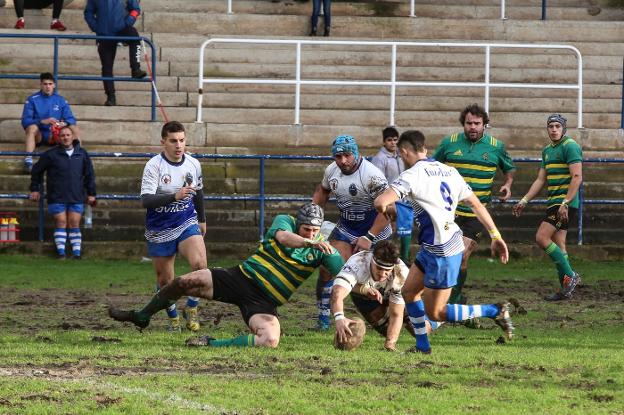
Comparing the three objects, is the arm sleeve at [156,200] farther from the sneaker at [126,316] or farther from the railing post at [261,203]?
the railing post at [261,203]

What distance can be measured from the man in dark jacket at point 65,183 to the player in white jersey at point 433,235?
32.5 feet

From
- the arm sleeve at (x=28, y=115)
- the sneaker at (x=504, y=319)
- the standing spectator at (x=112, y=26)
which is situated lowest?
the sneaker at (x=504, y=319)

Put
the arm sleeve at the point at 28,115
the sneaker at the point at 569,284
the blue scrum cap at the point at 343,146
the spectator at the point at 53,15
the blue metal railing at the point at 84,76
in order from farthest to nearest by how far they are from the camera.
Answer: the spectator at the point at 53,15, the blue metal railing at the point at 84,76, the arm sleeve at the point at 28,115, the sneaker at the point at 569,284, the blue scrum cap at the point at 343,146

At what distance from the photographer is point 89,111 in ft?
77.3

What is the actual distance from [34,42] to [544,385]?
56.6 feet

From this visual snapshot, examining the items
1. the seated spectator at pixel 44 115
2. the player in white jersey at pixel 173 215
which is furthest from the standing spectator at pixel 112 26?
the player in white jersey at pixel 173 215

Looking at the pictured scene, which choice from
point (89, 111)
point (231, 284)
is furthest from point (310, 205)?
point (89, 111)

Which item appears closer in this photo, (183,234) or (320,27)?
(183,234)

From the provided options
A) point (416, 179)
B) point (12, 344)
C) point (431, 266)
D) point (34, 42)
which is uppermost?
point (34, 42)

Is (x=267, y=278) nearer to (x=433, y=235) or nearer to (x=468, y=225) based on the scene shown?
(x=433, y=235)

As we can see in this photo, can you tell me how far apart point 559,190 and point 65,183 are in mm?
7632

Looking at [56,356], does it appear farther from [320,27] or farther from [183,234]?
[320,27]

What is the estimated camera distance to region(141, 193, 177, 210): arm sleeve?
13.1 meters

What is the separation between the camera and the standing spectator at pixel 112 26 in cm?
2348
